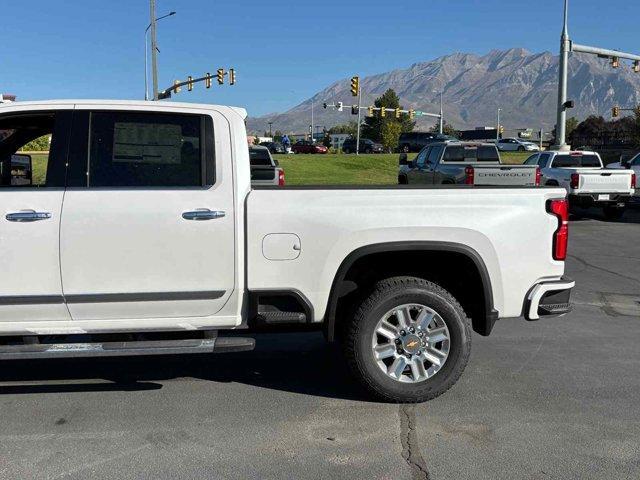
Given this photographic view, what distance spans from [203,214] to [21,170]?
1481 mm

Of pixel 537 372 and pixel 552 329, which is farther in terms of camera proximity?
pixel 552 329

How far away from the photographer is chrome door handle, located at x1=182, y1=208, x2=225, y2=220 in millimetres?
4016

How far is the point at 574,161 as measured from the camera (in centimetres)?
1827

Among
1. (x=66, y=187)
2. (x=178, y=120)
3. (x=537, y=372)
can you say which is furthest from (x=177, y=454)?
(x=537, y=372)

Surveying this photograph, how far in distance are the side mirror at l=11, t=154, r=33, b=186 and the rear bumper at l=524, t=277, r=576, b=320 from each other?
3.55 metres

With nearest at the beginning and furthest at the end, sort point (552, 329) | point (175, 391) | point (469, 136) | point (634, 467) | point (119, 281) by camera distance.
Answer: point (634, 467) → point (119, 281) → point (175, 391) → point (552, 329) → point (469, 136)

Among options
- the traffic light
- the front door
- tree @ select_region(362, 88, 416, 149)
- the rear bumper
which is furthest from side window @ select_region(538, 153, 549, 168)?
tree @ select_region(362, 88, 416, 149)

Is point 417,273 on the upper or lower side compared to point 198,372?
upper

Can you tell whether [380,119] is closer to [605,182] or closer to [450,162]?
[450,162]

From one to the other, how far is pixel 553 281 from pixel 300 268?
71.2 inches

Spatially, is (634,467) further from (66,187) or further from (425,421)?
(66,187)

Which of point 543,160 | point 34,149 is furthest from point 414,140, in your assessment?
point 34,149

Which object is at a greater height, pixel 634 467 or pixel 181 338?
pixel 181 338

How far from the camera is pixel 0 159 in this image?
14.3 ft
